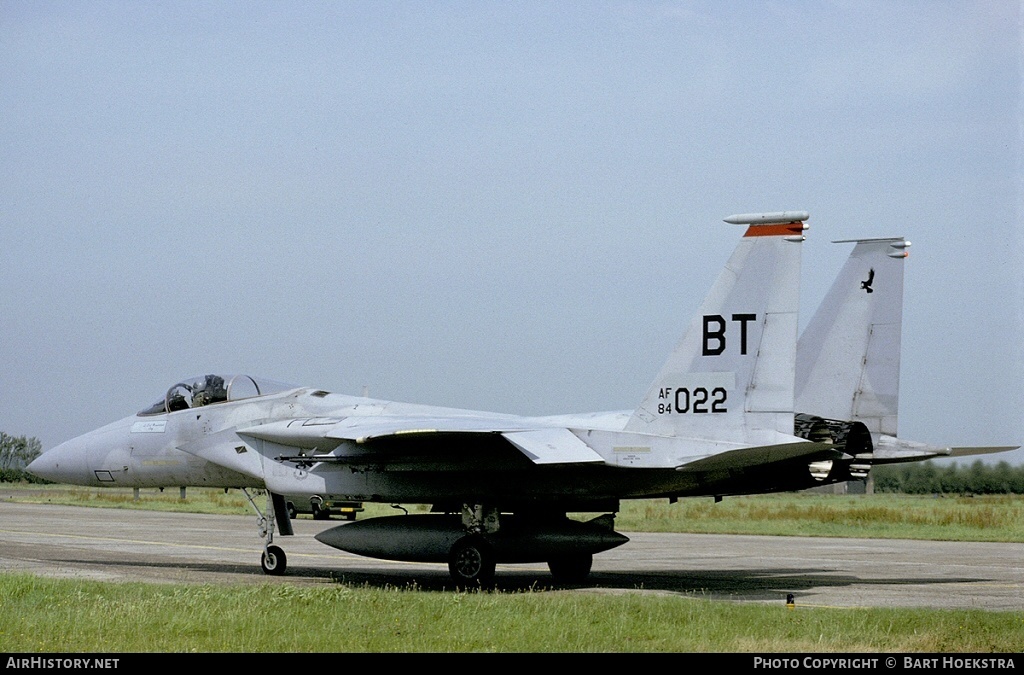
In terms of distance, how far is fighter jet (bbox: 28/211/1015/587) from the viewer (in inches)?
548

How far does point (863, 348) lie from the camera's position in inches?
701

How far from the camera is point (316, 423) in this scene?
52.9 ft

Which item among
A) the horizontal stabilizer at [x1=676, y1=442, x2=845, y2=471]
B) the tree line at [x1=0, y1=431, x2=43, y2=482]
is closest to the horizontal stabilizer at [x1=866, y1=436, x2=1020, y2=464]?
the horizontal stabilizer at [x1=676, y1=442, x2=845, y2=471]

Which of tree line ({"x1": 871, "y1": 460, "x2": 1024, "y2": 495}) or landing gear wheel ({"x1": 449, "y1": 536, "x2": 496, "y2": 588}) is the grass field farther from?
tree line ({"x1": 871, "y1": 460, "x2": 1024, "y2": 495})

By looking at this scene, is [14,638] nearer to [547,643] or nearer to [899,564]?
[547,643]

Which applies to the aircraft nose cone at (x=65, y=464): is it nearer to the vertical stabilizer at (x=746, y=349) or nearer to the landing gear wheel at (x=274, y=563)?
the landing gear wheel at (x=274, y=563)

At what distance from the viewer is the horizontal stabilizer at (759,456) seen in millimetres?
13016

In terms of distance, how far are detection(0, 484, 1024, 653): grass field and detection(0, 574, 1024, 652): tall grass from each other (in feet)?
0.06

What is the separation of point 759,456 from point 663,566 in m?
7.25

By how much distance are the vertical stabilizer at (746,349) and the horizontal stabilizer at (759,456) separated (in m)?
0.41

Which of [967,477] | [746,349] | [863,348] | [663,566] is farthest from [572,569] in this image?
[967,477]

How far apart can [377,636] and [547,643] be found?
155cm

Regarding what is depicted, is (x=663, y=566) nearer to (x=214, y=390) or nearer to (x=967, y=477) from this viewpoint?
(x=214, y=390)
